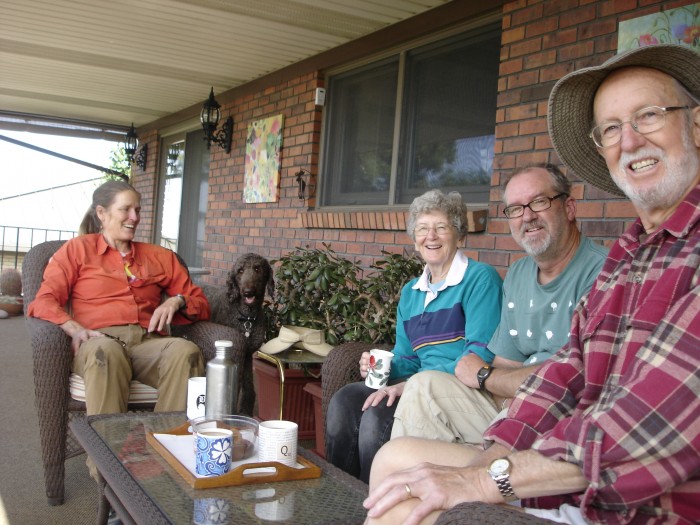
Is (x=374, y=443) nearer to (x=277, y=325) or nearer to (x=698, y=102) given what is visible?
(x=698, y=102)

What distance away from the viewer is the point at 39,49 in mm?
5660

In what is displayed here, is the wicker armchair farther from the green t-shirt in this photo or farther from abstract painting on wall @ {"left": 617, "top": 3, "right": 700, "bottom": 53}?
abstract painting on wall @ {"left": 617, "top": 3, "right": 700, "bottom": 53}

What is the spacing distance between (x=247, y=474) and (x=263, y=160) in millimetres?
4293

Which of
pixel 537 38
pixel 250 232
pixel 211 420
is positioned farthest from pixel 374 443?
pixel 250 232

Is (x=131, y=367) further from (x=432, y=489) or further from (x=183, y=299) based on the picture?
(x=432, y=489)

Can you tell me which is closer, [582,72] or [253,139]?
[582,72]

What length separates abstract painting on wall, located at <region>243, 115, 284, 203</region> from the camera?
5.54 m

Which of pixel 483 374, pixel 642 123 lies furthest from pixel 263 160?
pixel 642 123

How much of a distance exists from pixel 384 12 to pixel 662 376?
142 inches

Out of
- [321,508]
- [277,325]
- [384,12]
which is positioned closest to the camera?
[321,508]

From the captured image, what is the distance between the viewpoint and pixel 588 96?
5.11 ft

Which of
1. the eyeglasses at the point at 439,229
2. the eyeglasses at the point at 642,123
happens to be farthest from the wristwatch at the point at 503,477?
the eyeglasses at the point at 439,229

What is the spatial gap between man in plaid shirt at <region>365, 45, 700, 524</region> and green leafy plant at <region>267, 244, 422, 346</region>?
181cm

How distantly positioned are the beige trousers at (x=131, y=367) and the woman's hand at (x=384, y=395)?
3.00 ft
